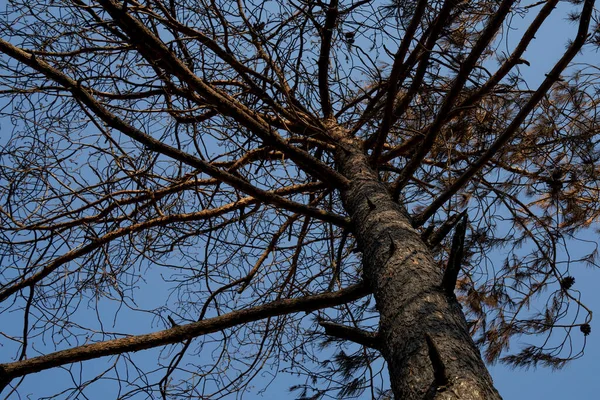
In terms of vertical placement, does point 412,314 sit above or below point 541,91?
below

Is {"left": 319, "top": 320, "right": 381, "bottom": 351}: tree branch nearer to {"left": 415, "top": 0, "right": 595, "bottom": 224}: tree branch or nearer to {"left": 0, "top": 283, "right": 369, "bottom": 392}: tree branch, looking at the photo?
{"left": 0, "top": 283, "right": 369, "bottom": 392}: tree branch

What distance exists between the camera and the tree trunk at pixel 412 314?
143cm

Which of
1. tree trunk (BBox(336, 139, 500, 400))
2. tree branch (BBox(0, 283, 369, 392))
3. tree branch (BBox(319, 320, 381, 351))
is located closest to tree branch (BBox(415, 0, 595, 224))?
tree trunk (BBox(336, 139, 500, 400))

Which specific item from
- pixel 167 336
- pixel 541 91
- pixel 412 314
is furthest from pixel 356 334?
pixel 541 91

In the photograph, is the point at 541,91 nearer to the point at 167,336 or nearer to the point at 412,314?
the point at 412,314

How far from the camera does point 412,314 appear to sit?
1.75m

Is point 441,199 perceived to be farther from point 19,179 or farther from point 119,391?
point 19,179

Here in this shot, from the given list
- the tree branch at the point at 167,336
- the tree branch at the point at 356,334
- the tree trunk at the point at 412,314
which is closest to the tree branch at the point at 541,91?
the tree trunk at the point at 412,314

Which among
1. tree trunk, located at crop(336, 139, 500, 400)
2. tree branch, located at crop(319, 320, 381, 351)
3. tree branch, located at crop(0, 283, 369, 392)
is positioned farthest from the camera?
tree branch, located at crop(0, 283, 369, 392)

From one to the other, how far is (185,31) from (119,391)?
1.72m

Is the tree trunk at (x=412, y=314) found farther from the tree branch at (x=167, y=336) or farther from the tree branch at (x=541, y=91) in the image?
the tree branch at (x=541, y=91)

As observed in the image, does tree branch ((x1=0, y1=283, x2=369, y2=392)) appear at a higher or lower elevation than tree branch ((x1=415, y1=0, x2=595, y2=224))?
lower

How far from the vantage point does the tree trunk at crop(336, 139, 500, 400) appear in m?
1.43

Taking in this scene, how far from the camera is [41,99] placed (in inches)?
119
